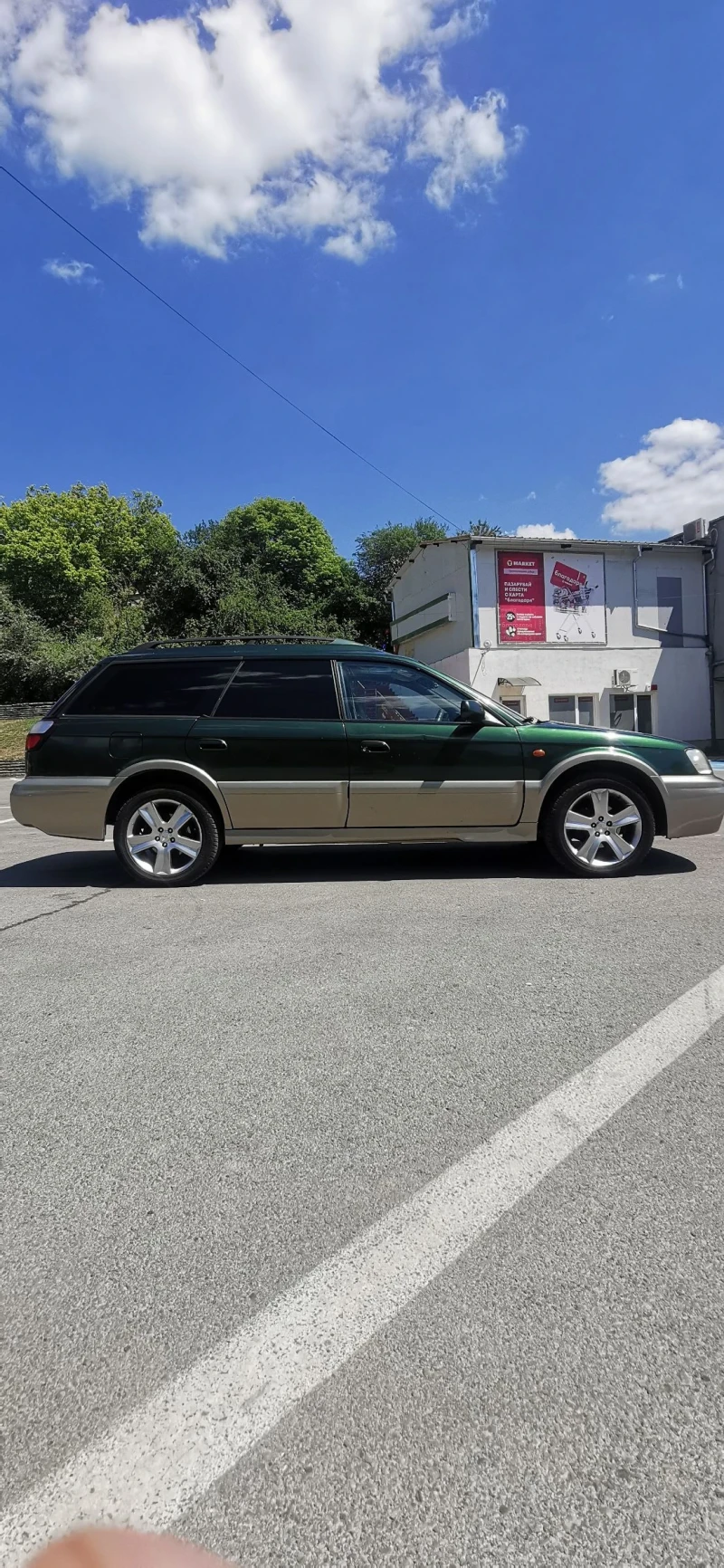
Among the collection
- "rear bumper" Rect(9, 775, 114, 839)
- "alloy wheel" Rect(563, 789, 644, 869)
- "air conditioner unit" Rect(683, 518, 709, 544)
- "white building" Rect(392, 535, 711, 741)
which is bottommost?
"alloy wheel" Rect(563, 789, 644, 869)

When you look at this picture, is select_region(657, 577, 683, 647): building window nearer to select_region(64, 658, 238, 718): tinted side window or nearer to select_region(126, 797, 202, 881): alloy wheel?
select_region(64, 658, 238, 718): tinted side window

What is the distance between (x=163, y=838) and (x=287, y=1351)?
4.41m

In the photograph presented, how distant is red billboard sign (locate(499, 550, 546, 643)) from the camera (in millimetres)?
25719

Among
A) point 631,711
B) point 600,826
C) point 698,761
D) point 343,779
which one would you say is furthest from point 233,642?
point 631,711

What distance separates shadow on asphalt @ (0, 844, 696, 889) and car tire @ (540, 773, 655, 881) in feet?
0.73

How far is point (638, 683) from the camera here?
88.9 ft

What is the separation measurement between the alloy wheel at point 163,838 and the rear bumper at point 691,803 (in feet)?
11.3

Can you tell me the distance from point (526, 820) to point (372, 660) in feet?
5.44

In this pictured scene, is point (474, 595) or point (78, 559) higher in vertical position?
point (78, 559)

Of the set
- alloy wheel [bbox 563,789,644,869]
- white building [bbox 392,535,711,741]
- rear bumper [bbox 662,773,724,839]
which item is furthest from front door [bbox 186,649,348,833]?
white building [bbox 392,535,711,741]

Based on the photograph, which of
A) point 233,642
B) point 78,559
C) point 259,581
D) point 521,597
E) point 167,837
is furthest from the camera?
point 78,559

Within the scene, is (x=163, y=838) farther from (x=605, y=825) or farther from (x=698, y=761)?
(x=698, y=761)

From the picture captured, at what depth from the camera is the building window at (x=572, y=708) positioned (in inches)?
1038

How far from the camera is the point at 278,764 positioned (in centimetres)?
562
